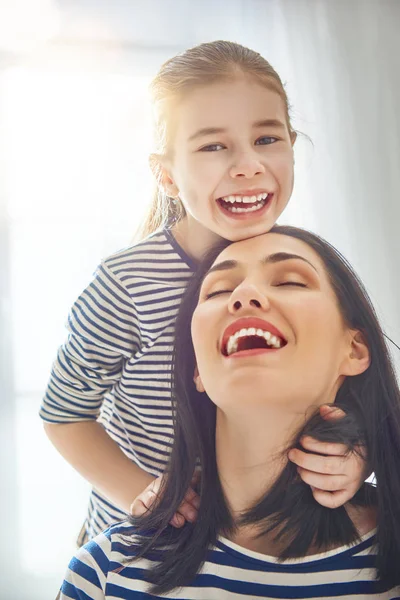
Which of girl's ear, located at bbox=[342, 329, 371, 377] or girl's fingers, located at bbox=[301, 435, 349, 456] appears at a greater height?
girl's ear, located at bbox=[342, 329, 371, 377]

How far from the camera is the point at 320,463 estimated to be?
0.79 m

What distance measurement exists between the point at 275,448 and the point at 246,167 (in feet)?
1.04

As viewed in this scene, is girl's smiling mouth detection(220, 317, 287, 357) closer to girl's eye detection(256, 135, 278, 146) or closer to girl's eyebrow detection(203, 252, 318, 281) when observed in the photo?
girl's eyebrow detection(203, 252, 318, 281)

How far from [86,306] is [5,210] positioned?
72cm

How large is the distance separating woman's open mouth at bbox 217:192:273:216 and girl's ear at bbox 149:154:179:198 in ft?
0.37

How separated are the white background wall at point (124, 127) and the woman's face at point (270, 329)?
831mm

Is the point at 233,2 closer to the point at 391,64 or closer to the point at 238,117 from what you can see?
the point at 391,64

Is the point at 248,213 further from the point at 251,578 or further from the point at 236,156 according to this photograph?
the point at 251,578

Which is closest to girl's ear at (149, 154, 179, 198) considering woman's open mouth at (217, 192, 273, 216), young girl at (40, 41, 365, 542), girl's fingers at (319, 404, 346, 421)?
young girl at (40, 41, 365, 542)

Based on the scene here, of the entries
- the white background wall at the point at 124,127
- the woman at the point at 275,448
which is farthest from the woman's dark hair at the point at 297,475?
the white background wall at the point at 124,127

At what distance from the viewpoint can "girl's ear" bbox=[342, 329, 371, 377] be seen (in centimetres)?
85

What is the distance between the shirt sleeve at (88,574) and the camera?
0.82 m

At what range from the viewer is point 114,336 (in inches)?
41.8

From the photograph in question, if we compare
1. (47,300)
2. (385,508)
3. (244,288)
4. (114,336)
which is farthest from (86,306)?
(47,300)
